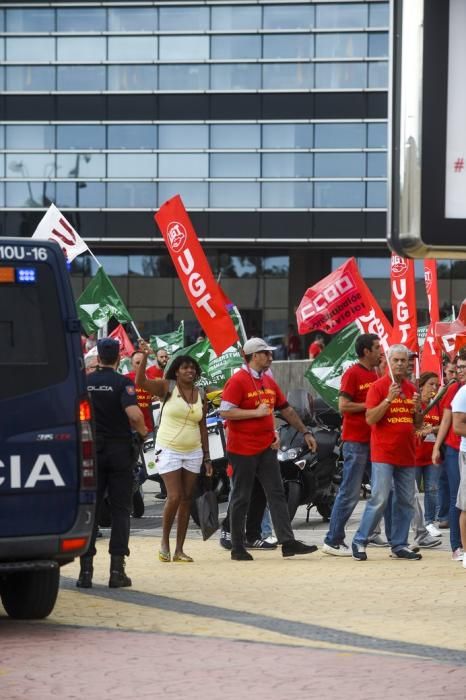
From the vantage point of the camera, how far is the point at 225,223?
5547 centimetres

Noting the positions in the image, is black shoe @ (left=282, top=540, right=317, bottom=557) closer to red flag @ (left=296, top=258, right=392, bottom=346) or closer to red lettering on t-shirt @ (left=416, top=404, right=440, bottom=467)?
red lettering on t-shirt @ (left=416, top=404, right=440, bottom=467)

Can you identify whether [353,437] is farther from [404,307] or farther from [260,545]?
[404,307]

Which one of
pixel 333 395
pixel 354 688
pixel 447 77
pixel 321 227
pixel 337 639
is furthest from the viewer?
pixel 321 227

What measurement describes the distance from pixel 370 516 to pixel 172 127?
1767 inches

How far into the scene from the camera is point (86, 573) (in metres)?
10.8

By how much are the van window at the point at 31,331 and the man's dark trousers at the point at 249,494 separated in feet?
13.6

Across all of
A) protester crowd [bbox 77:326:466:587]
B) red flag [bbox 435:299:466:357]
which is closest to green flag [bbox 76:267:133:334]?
red flag [bbox 435:299:466:357]

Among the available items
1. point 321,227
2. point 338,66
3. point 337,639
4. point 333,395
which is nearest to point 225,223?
point 321,227

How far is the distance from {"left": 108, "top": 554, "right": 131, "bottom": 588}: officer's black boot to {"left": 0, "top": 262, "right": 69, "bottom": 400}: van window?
7.61 feet

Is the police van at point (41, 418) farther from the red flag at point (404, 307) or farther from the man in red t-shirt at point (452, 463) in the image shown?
the red flag at point (404, 307)

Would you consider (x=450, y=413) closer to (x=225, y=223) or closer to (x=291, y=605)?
(x=291, y=605)

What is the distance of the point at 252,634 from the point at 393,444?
4109 millimetres

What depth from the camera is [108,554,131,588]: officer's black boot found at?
35.3 ft

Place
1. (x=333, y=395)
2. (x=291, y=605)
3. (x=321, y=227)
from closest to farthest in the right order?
(x=291, y=605) < (x=333, y=395) < (x=321, y=227)
